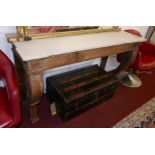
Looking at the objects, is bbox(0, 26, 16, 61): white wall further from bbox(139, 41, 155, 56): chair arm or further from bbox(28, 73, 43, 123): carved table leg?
bbox(139, 41, 155, 56): chair arm

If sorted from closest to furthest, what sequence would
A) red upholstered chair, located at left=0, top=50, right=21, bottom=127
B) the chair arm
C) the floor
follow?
red upholstered chair, located at left=0, top=50, right=21, bottom=127 < the floor < the chair arm

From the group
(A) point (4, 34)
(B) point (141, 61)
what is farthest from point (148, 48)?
(A) point (4, 34)

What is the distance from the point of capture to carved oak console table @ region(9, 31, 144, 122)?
1092 millimetres

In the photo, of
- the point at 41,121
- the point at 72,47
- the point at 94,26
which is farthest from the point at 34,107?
the point at 94,26

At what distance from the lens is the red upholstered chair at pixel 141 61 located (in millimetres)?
1961

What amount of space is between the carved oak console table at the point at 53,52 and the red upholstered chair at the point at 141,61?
0.39 m

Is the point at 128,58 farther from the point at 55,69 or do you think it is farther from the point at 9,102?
the point at 9,102

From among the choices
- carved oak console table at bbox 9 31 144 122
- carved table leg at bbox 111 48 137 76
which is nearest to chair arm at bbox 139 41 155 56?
carved table leg at bbox 111 48 137 76

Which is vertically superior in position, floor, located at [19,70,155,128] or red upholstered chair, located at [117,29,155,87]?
red upholstered chair, located at [117,29,155,87]

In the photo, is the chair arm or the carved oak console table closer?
the carved oak console table

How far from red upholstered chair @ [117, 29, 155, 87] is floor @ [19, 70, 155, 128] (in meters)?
0.14

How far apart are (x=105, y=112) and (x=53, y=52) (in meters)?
1.03

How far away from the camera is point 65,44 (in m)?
1.28
